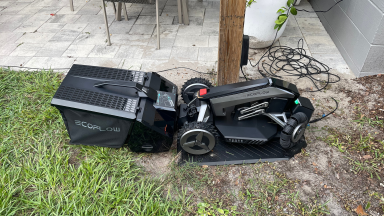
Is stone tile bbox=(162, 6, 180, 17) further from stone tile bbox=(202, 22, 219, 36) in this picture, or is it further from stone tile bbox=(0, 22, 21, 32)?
stone tile bbox=(0, 22, 21, 32)

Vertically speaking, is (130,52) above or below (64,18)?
below

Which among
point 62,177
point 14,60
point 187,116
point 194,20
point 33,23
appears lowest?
point 62,177

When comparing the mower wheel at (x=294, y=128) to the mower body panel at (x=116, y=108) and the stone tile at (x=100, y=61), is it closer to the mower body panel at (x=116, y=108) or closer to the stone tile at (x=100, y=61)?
the mower body panel at (x=116, y=108)

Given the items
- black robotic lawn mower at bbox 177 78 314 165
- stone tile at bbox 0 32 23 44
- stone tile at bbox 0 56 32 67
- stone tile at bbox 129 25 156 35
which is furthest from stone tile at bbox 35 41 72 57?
black robotic lawn mower at bbox 177 78 314 165

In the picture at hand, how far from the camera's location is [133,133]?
6.18ft

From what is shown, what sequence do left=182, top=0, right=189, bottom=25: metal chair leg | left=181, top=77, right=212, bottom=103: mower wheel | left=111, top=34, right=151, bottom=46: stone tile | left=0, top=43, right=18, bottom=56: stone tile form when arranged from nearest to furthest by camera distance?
left=181, top=77, right=212, bottom=103: mower wheel, left=0, top=43, right=18, bottom=56: stone tile, left=111, top=34, right=151, bottom=46: stone tile, left=182, top=0, right=189, bottom=25: metal chair leg

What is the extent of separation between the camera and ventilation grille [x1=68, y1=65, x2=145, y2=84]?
2037 millimetres

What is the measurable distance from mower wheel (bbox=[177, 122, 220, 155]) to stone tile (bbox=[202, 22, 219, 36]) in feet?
7.34

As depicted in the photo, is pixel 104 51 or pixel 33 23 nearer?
pixel 104 51

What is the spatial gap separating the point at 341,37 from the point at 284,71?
1.02 m

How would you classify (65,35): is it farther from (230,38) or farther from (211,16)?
(230,38)

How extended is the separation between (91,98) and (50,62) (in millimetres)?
1978

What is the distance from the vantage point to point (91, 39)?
12.4 ft

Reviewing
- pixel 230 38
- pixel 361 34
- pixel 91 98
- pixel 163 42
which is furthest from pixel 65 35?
pixel 361 34
